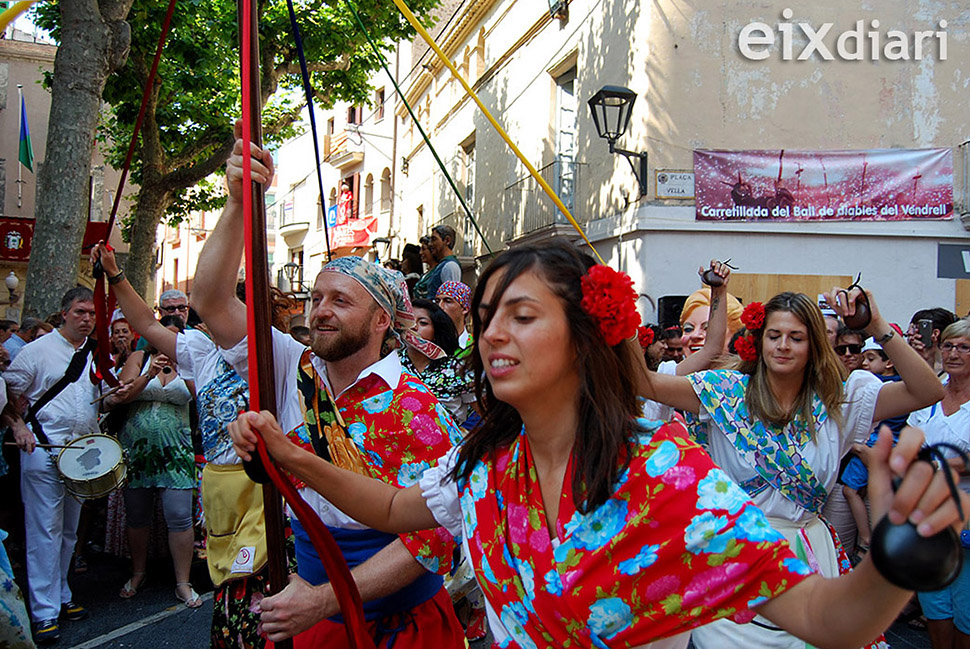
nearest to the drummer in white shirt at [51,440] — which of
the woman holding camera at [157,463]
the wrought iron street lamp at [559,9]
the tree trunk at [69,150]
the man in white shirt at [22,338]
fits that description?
the woman holding camera at [157,463]

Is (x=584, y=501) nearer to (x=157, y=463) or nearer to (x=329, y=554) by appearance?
(x=329, y=554)

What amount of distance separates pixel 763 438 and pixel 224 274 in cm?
222

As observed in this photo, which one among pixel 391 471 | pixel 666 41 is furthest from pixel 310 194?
pixel 391 471

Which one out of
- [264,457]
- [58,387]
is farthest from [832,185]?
[264,457]

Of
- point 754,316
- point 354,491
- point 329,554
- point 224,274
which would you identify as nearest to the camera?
point 329,554

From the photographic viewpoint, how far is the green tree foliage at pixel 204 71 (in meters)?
12.3

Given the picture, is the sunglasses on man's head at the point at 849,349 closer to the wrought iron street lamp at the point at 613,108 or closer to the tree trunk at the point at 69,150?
the wrought iron street lamp at the point at 613,108

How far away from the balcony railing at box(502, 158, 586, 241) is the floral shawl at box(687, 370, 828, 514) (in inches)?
444

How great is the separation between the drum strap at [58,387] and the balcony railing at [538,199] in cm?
1007

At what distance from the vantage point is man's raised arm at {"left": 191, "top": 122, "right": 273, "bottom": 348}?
2457 millimetres

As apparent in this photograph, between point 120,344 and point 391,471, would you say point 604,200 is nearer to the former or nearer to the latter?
point 120,344

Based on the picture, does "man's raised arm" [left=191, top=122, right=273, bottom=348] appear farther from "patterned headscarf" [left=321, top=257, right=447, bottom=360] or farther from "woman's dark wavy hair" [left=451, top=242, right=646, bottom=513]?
"woman's dark wavy hair" [left=451, top=242, right=646, bottom=513]

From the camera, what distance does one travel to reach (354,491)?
2.16 meters

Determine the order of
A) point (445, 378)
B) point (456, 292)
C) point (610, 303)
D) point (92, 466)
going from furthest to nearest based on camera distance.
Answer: point (456, 292) < point (445, 378) < point (92, 466) < point (610, 303)
